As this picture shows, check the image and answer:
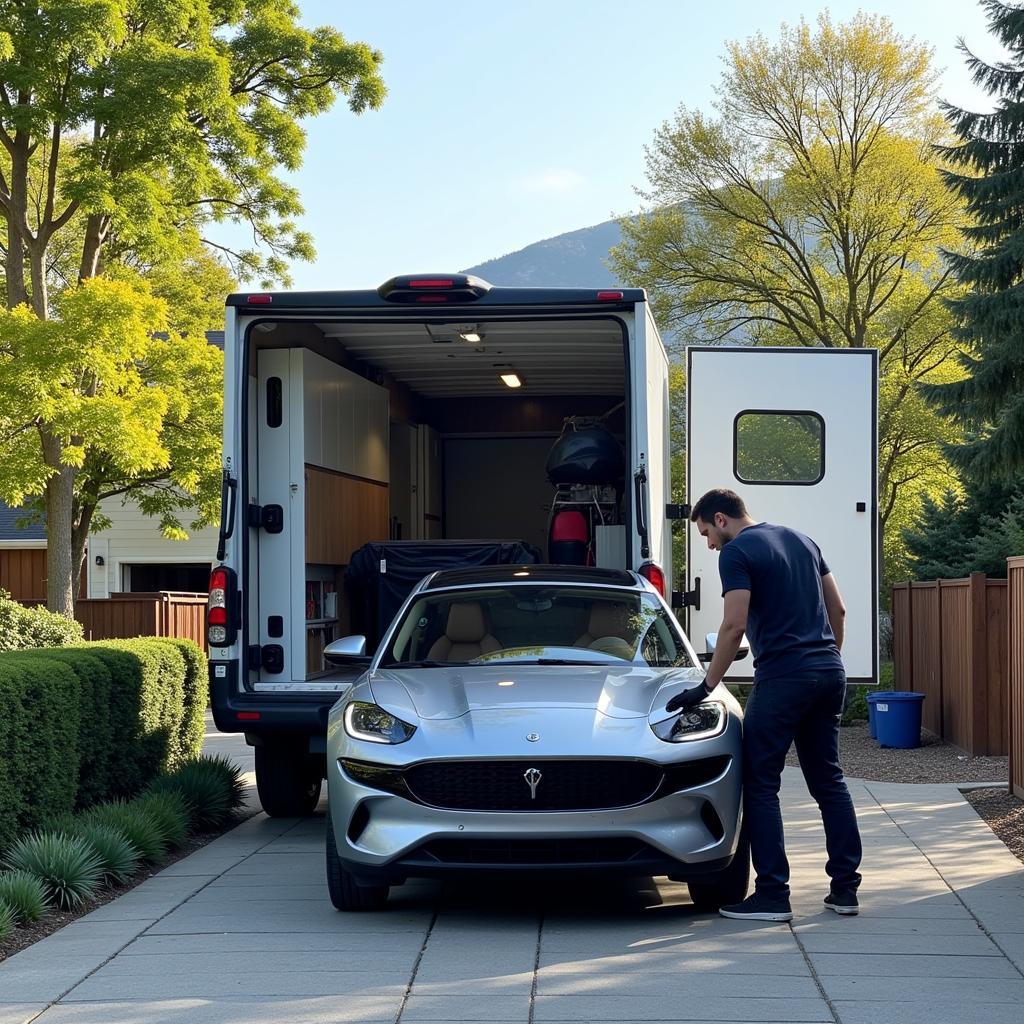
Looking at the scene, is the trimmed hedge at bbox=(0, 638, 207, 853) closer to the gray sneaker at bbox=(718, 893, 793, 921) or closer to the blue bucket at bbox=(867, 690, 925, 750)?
the gray sneaker at bbox=(718, 893, 793, 921)

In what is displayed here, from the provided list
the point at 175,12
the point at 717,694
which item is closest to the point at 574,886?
the point at 717,694

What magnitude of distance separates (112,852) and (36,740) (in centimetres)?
84

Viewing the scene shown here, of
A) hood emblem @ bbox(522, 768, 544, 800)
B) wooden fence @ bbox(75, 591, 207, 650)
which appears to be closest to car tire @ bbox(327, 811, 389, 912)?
hood emblem @ bbox(522, 768, 544, 800)

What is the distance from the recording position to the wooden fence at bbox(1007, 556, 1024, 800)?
9906mm

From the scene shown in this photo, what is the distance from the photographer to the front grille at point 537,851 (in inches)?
241

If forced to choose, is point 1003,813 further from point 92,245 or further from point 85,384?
point 92,245

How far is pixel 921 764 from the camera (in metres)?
13.2

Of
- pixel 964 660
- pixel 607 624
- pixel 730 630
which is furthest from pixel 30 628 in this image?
pixel 730 630

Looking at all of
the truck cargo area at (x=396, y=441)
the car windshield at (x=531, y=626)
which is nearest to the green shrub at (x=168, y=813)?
the truck cargo area at (x=396, y=441)

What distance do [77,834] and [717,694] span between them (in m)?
3.34

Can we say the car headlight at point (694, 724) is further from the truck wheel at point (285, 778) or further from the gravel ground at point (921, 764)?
the gravel ground at point (921, 764)

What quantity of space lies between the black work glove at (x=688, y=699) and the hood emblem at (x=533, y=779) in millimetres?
681

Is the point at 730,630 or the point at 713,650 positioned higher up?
the point at 730,630

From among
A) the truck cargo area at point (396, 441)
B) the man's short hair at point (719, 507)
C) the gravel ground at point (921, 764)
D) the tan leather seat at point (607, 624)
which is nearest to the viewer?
the man's short hair at point (719, 507)
